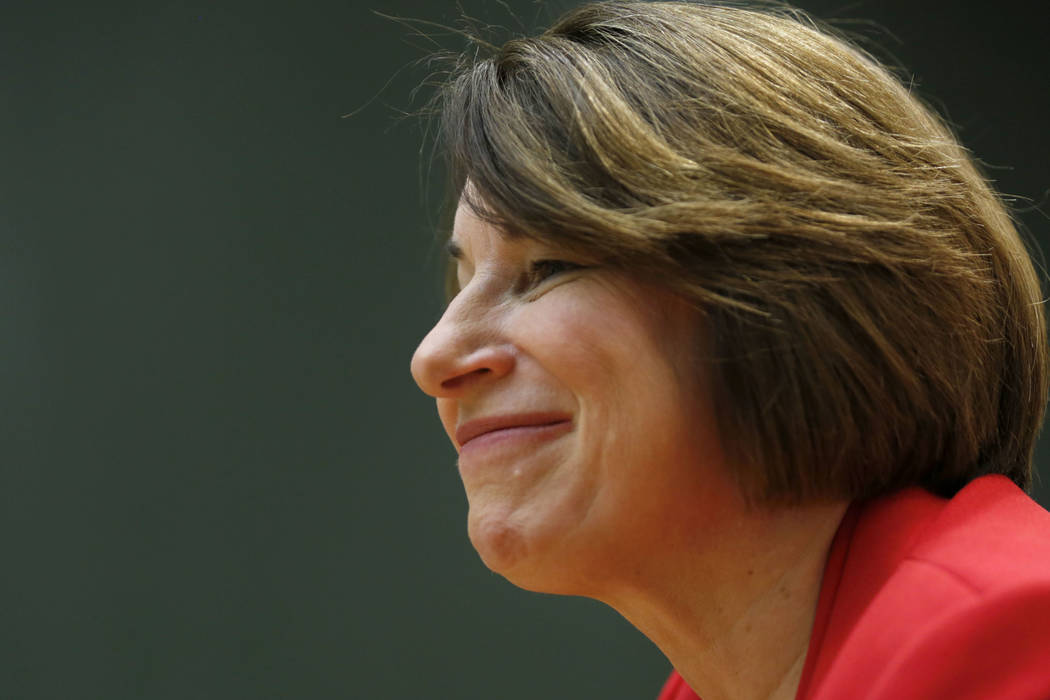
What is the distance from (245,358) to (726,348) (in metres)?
1.01

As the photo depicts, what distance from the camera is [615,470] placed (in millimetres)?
760

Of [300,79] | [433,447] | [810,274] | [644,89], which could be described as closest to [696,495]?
[810,274]

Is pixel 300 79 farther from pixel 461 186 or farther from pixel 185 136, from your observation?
pixel 461 186

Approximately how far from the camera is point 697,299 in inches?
29.5

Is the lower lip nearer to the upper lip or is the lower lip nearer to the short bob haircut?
the upper lip

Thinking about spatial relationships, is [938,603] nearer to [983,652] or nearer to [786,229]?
[983,652]

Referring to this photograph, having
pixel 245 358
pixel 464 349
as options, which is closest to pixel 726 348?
pixel 464 349

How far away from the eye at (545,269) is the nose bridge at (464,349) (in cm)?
3

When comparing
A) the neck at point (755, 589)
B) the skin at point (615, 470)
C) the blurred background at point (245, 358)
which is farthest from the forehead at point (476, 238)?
the blurred background at point (245, 358)

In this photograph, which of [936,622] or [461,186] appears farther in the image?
[461,186]

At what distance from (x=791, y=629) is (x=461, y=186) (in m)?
0.44

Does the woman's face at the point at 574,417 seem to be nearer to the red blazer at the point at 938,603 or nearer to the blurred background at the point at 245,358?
the red blazer at the point at 938,603

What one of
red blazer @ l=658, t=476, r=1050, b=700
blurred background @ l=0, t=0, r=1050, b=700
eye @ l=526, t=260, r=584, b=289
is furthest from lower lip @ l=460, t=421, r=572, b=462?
blurred background @ l=0, t=0, r=1050, b=700

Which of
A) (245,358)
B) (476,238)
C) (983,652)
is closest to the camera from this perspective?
(983,652)
